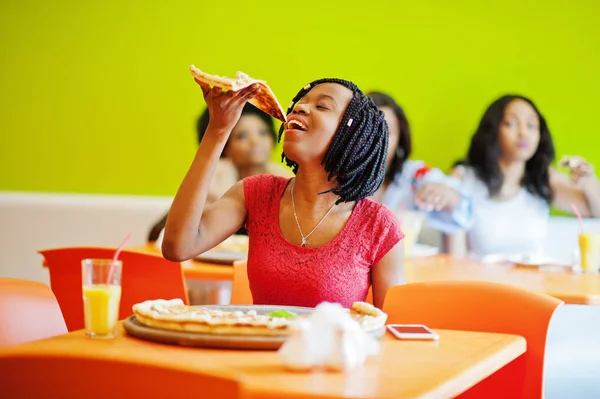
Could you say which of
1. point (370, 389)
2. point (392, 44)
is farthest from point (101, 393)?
point (392, 44)

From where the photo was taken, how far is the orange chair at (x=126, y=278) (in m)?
2.35

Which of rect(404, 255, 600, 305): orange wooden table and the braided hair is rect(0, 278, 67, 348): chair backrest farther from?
rect(404, 255, 600, 305): orange wooden table

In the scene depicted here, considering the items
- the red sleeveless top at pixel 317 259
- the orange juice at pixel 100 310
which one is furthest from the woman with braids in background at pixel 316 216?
the orange juice at pixel 100 310

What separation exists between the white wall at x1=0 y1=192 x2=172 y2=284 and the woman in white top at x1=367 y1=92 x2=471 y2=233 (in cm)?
126

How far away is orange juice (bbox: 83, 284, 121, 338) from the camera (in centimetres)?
142

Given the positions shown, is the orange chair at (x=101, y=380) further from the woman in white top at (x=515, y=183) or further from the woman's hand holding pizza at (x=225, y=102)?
the woman in white top at (x=515, y=183)

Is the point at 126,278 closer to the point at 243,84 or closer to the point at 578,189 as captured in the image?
the point at 243,84

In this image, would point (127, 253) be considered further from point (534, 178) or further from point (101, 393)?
point (534, 178)

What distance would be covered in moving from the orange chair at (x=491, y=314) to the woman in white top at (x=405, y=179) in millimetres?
1731

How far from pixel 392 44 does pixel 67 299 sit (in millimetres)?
2374

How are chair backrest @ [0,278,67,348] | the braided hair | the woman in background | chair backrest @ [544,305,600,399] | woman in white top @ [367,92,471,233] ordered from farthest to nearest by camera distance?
the woman in background, woman in white top @ [367,92,471,233], chair backrest @ [544,305,600,399], the braided hair, chair backrest @ [0,278,67,348]

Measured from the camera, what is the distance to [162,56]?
468 centimetres

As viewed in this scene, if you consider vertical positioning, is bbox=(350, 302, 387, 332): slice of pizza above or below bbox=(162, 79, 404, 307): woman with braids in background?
below

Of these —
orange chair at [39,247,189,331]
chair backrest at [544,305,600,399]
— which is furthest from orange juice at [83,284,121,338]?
chair backrest at [544,305,600,399]
